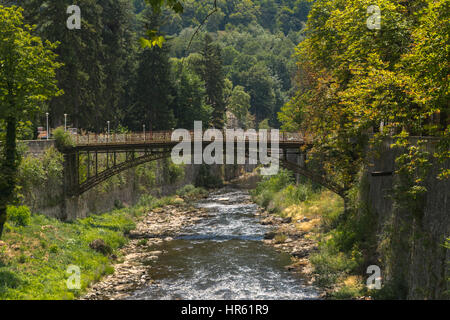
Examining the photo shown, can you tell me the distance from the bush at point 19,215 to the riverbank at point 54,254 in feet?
0.26

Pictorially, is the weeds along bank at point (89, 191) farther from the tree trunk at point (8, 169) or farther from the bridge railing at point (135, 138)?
the bridge railing at point (135, 138)

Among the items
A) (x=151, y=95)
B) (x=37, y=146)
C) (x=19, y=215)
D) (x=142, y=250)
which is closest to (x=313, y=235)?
(x=142, y=250)

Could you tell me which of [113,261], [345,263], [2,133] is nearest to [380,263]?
[345,263]

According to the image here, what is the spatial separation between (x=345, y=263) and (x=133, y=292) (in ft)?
36.0

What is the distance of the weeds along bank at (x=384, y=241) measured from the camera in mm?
14797

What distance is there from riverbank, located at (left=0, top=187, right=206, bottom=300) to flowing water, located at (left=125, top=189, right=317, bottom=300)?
9.99 feet

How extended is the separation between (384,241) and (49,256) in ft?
56.3

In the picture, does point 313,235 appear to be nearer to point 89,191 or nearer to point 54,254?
point 54,254

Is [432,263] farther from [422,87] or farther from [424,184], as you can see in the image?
[422,87]

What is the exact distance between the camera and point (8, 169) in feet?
72.1

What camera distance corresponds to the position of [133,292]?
70.8 feet

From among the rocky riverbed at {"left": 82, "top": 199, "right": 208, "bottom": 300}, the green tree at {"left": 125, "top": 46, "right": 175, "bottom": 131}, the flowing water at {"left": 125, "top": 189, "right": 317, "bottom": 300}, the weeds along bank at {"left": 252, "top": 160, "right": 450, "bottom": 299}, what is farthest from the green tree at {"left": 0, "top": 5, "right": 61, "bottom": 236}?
the green tree at {"left": 125, "top": 46, "right": 175, "bottom": 131}

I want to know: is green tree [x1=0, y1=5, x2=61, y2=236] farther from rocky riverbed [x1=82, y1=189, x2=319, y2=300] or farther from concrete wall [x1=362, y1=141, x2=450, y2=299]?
concrete wall [x1=362, y1=141, x2=450, y2=299]

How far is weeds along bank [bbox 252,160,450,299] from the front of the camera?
14.8 m
